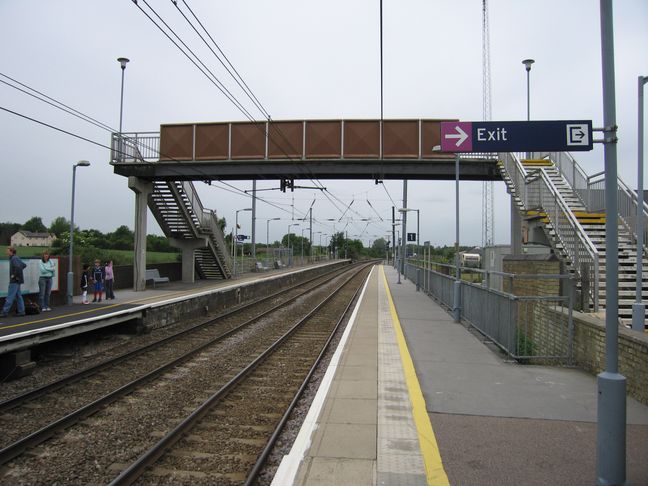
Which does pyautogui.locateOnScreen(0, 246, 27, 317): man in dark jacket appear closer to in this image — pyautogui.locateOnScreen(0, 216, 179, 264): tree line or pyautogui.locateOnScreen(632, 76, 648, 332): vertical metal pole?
pyautogui.locateOnScreen(632, 76, 648, 332): vertical metal pole

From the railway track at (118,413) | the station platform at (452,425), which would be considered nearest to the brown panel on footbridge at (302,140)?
the railway track at (118,413)

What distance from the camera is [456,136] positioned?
5.93 m

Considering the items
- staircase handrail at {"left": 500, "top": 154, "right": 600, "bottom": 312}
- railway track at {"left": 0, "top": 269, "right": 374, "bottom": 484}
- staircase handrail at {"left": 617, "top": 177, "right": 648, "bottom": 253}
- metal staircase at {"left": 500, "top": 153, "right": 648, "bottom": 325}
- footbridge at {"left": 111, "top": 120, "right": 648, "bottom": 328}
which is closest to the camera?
railway track at {"left": 0, "top": 269, "right": 374, "bottom": 484}

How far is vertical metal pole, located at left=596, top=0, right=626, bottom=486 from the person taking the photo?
344 cm

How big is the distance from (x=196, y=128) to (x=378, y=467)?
19.9 metres

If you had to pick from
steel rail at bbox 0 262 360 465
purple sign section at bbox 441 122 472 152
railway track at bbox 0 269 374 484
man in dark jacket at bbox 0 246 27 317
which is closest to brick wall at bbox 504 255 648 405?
purple sign section at bbox 441 122 472 152

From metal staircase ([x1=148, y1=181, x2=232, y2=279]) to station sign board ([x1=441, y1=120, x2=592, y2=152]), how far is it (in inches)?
785

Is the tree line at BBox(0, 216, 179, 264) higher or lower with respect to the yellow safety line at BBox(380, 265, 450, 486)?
higher

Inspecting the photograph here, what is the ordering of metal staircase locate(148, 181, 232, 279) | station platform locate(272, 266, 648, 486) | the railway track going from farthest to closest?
metal staircase locate(148, 181, 232, 279), the railway track, station platform locate(272, 266, 648, 486)

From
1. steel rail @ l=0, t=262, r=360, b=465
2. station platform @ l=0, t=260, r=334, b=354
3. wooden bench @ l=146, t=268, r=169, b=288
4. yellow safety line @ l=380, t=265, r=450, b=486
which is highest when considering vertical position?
wooden bench @ l=146, t=268, r=169, b=288

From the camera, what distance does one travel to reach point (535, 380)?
6.89 metres

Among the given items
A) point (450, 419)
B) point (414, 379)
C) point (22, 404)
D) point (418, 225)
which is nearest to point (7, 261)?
point (22, 404)

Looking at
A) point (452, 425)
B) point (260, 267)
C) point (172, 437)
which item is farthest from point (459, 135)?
point (260, 267)

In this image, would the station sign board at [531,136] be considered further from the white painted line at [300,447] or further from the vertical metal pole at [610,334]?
the white painted line at [300,447]
